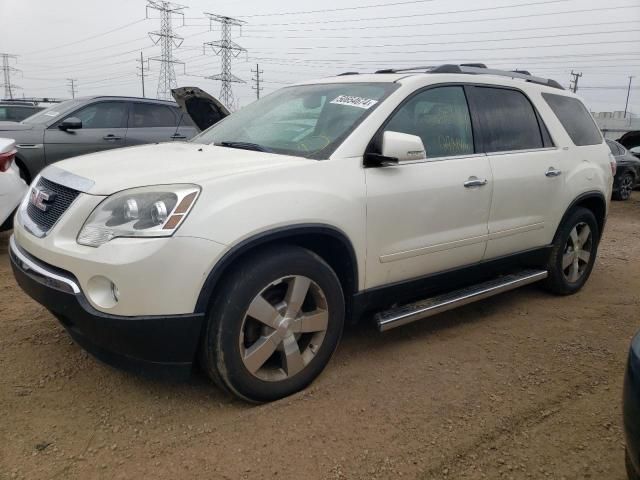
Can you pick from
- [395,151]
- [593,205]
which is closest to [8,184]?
[395,151]

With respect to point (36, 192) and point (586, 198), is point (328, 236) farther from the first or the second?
point (586, 198)

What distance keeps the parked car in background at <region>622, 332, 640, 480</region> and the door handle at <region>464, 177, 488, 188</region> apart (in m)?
1.73

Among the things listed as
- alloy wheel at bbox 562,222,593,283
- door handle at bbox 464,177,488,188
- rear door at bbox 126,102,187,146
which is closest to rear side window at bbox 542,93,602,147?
alloy wheel at bbox 562,222,593,283

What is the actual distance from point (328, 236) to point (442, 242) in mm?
916

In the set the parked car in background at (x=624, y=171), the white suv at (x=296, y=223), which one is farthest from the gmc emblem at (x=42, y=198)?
the parked car in background at (x=624, y=171)

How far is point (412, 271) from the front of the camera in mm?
3330

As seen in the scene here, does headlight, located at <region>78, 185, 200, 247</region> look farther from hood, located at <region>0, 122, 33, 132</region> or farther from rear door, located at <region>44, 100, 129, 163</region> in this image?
hood, located at <region>0, 122, 33, 132</region>

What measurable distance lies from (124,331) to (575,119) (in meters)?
4.20

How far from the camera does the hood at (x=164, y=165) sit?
2533 mm

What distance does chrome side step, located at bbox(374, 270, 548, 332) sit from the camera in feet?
10.6

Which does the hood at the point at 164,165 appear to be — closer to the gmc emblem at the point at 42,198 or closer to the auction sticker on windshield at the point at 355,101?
the gmc emblem at the point at 42,198

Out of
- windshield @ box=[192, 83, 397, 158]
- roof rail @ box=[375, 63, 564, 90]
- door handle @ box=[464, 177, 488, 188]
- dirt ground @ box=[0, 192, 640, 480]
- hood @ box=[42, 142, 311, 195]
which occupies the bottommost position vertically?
dirt ground @ box=[0, 192, 640, 480]

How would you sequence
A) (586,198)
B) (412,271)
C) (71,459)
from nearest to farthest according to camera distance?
(71,459)
(412,271)
(586,198)

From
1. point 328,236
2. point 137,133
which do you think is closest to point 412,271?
point 328,236
